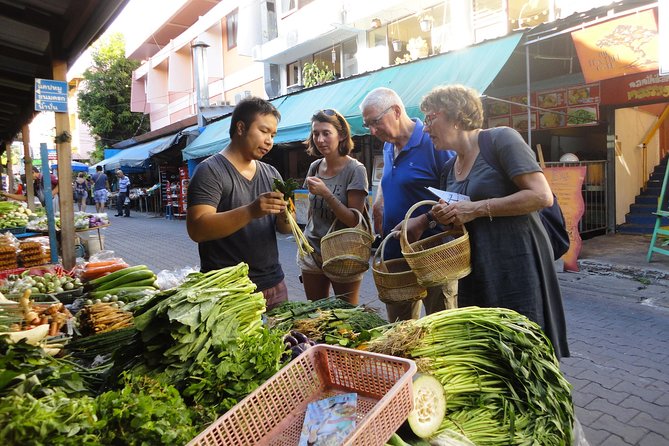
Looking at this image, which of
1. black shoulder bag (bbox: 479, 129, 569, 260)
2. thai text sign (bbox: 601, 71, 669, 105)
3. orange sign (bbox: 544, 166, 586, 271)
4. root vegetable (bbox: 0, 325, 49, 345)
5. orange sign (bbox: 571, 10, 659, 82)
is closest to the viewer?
root vegetable (bbox: 0, 325, 49, 345)

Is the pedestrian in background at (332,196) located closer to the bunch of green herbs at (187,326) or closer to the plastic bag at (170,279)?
the plastic bag at (170,279)

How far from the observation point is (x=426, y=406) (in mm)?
1622

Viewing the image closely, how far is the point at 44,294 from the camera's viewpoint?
3.84 metres

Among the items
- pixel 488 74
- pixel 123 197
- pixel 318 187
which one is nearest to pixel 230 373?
pixel 318 187

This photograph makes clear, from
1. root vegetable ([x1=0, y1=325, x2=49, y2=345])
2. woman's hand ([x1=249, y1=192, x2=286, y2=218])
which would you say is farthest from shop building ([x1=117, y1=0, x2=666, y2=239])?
root vegetable ([x1=0, y1=325, x2=49, y2=345])

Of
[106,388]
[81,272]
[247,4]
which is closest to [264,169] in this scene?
[106,388]

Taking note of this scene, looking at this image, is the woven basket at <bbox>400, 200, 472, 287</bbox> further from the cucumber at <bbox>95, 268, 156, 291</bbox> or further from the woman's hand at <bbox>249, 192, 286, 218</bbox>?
the cucumber at <bbox>95, 268, 156, 291</bbox>

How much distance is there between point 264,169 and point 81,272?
2839 mm

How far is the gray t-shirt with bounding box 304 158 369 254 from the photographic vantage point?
3.59 metres

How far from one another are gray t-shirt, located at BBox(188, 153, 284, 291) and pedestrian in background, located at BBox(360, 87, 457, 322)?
0.88 metres

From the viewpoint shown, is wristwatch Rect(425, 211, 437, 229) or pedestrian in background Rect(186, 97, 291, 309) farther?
wristwatch Rect(425, 211, 437, 229)

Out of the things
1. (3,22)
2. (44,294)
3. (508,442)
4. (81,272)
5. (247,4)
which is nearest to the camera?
(508,442)

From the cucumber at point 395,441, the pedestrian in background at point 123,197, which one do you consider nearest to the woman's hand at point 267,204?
the cucumber at point 395,441

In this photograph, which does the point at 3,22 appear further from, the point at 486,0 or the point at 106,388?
the point at 486,0
